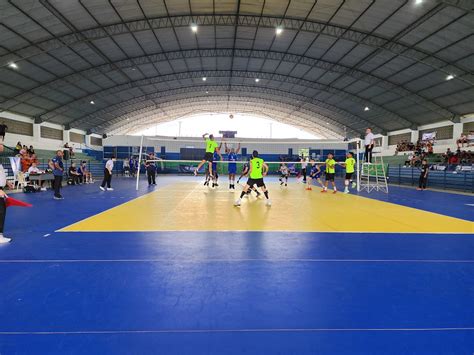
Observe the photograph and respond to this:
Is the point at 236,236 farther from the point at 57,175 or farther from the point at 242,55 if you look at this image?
the point at 242,55

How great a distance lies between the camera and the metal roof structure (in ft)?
67.6

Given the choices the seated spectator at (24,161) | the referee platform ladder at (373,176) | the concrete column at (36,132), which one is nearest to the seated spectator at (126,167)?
the concrete column at (36,132)

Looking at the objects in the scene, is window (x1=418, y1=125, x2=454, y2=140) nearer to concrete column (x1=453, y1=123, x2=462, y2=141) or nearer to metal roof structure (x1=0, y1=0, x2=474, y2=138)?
concrete column (x1=453, y1=123, x2=462, y2=141)

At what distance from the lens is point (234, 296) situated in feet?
10.5

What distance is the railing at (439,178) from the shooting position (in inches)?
762

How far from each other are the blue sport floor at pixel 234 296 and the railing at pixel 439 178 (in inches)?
696

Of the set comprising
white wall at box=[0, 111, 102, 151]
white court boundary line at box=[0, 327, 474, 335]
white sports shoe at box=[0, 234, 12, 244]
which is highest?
white wall at box=[0, 111, 102, 151]

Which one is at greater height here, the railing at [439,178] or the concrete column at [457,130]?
the concrete column at [457,130]

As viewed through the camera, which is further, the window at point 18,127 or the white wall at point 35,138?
the window at point 18,127

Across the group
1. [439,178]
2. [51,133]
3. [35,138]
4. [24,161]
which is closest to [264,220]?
[24,161]

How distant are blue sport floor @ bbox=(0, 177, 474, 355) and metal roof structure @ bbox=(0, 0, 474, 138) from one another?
19202 millimetres

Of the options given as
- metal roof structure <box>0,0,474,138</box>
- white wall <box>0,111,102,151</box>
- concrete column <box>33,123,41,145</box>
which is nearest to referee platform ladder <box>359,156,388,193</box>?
metal roof structure <box>0,0,474,138</box>

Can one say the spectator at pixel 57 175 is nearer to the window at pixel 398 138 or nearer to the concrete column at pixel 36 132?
the concrete column at pixel 36 132

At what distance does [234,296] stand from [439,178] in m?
24.1
